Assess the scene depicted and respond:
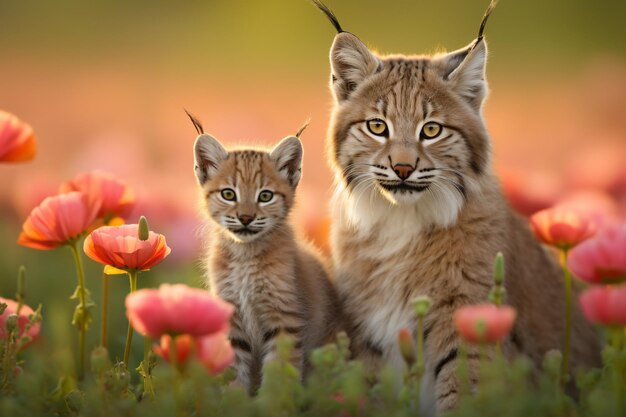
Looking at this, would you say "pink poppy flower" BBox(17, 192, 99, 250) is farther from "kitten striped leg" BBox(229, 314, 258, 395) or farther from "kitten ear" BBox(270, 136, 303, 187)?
"kitten ear" BBox(270, 136, 303, 187)

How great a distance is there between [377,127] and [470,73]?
56 cm

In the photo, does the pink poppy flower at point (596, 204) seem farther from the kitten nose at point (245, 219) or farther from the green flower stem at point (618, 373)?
the kitten nose at point (245, 219)

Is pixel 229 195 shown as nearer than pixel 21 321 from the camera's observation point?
No

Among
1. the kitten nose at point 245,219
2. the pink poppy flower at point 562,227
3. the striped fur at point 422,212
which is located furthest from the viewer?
the striped fur at point 422,212

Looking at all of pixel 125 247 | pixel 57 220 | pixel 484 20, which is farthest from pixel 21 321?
pixel 484 20

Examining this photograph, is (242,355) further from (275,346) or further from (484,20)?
(484,20)

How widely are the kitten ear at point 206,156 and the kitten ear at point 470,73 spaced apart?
48.4 inches

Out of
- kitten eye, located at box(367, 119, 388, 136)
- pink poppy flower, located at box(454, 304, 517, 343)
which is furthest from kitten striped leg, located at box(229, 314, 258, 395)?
pink poppy flower, located at box(454, 304, 517, 343)

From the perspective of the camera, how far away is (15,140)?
375 cm

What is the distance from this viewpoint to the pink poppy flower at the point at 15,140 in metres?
3.72

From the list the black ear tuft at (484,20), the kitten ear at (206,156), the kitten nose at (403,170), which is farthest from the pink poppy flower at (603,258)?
the kitten ear at (206,156)

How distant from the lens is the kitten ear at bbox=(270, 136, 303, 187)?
446cm

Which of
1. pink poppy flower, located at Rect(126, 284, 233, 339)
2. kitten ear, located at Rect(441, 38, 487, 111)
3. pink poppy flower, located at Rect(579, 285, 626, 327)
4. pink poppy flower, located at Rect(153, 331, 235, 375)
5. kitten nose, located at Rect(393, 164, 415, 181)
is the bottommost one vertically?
pink poppy flower, located at Rect(153, 331, 235, 375)

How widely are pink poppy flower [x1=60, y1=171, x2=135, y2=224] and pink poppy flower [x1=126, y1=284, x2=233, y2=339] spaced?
1.37 metres
